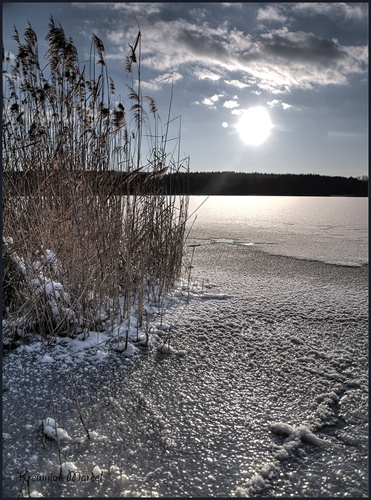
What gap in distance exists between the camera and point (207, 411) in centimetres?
115

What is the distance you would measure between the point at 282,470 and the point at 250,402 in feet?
0.94

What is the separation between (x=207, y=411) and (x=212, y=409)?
2cm

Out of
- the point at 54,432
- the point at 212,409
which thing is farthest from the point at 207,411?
the point at 54,432

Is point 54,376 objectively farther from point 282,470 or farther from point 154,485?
point 282,470

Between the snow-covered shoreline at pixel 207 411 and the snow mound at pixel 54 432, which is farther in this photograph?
the snow mound at pixel 54 432

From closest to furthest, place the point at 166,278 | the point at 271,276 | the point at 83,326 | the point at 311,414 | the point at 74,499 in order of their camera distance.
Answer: the point at 74,499, the point at 311,414, the point at 83,326, the point at 166,278, the point at 271,276

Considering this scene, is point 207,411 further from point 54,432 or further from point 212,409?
point 54,432

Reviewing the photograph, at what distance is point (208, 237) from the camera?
5035 mm

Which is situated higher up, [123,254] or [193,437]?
[123,254]

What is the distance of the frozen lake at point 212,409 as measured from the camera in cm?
89

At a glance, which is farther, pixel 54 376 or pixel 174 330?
pixel 174 330

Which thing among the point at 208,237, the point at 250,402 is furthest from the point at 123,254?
the point at 208,237

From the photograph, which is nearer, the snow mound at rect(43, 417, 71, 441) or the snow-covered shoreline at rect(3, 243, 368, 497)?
the snow-covered shoreline at rect(3, 243, 368, 497)

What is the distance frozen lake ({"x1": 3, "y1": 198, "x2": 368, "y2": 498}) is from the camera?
893mm
